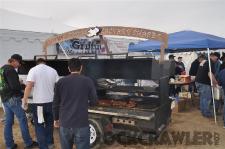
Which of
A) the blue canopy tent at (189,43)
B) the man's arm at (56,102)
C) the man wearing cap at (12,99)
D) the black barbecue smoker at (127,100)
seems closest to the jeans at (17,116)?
the man wearing cap at (12,99)

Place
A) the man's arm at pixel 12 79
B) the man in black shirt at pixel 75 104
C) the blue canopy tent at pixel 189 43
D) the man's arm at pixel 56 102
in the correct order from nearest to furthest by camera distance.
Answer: the man in black shirt at pixel 75 104, the man's arm at pixel 56 102, the man's arm at pixel 12 79, the blue canopy tent at pixel 189 43

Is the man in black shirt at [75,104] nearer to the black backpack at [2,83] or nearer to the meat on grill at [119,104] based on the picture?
the black backpack at [2,83]

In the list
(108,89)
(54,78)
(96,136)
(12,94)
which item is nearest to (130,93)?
(108,89)

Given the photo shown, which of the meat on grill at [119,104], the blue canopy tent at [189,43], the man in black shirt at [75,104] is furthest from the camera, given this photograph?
the blue canopy tent at [189,43]

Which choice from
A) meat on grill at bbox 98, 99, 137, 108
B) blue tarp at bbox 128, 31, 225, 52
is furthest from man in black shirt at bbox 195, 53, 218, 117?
meat on grill at bbox 98, 99, 137, 108

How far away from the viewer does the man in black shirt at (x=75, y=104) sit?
369cm

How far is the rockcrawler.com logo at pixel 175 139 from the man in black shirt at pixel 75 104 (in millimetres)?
2322

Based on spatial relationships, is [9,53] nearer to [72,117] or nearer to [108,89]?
[108,89]

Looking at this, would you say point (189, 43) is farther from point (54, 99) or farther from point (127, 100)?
point (54, 99)

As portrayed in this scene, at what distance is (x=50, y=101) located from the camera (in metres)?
5.34

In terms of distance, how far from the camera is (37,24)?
44.9 feet

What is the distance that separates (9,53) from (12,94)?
540cm

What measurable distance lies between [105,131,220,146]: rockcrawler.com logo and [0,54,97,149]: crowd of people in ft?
4.99

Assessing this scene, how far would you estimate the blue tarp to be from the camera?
873 centimetres
